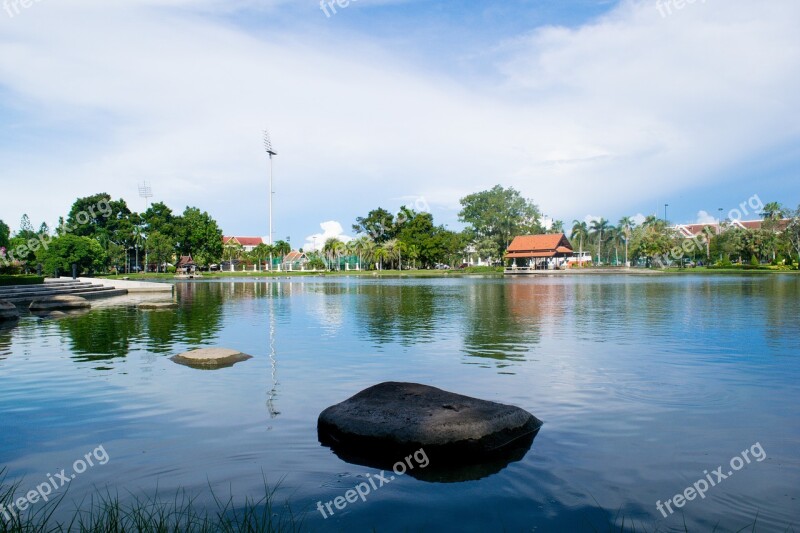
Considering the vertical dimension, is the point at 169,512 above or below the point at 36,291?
below

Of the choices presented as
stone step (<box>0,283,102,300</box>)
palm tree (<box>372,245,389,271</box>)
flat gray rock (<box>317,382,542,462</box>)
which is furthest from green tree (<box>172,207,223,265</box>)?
flat gray rock (<box>317,382,542,462</box>)

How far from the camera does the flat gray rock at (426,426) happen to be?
24.3ft

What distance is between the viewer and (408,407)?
8.13m

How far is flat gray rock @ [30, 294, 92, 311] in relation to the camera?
30.2 m

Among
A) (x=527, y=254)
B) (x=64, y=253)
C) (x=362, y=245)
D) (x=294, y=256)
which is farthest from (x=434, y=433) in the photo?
(x=294, y=256)

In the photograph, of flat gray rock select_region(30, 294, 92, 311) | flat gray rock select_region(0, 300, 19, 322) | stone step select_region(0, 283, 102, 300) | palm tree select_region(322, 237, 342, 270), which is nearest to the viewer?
flat gray rock select_region(0, 300, 19, 322)

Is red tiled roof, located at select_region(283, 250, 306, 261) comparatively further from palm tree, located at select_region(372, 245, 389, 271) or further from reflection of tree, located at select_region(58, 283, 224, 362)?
reflection of tree, located at select_region(58, 283, 224, 362)

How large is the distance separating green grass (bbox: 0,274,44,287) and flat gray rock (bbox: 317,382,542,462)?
111ft

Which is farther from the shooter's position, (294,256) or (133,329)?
(294,256)

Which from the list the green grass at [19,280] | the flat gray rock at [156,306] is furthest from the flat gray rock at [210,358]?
the green grass at [19,280]

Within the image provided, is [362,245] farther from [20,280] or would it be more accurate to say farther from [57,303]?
[57,303]

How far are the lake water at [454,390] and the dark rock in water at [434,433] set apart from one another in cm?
28

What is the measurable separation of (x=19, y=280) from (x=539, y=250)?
84337 millimetres

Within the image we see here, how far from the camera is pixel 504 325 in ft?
73.2
